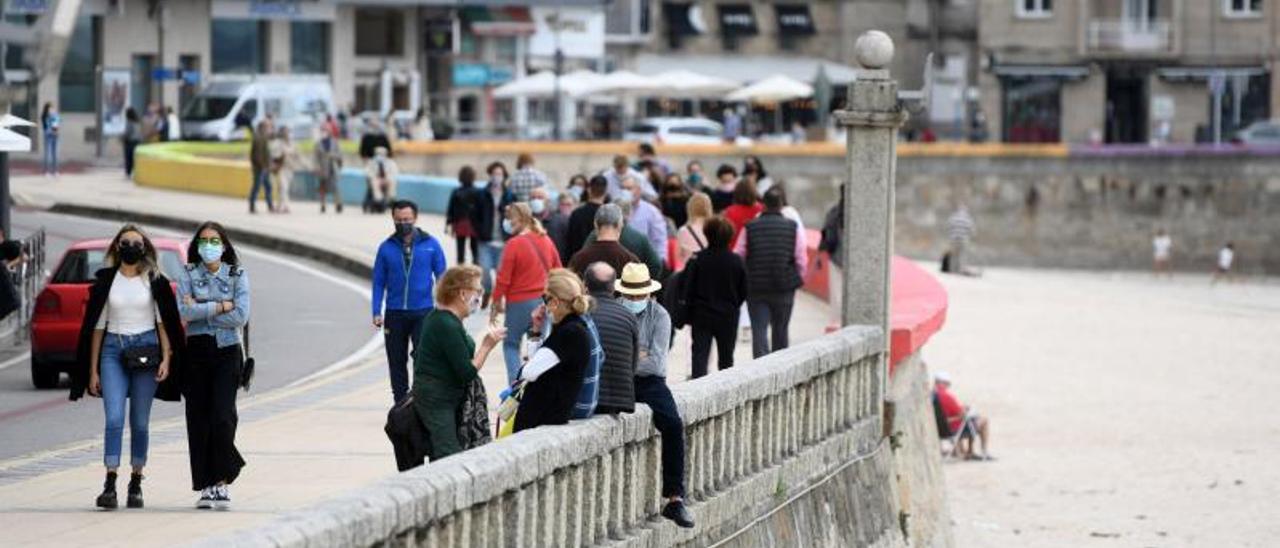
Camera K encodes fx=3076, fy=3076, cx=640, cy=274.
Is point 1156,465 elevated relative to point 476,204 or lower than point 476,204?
lower

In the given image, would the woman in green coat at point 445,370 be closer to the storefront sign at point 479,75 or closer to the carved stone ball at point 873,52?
the carved stone ball at point 873,52

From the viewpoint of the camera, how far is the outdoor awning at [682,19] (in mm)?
92875

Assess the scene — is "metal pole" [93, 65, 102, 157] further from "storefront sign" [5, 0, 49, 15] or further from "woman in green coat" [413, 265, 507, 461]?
"woman in green coat" [413, 265, 507, 461]

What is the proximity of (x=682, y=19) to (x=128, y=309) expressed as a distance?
78.4m

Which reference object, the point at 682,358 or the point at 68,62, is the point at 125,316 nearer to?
the point at 682,358

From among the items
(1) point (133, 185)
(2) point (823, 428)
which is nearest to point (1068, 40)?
→ (1) point (133, 185)

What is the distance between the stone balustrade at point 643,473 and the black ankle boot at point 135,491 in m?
2.77

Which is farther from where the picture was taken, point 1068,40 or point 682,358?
point 1068,40

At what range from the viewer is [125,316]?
15125 mm

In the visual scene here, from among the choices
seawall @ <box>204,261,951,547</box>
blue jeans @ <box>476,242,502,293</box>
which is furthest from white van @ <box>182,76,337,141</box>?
seawall @ <box>204,261,951,547</box>

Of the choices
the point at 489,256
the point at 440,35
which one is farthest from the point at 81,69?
the point at 489,256

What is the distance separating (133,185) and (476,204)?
25.2 m

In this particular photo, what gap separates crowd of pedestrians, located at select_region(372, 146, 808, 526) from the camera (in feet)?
43.1

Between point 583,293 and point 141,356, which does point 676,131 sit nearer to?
point 141,356
